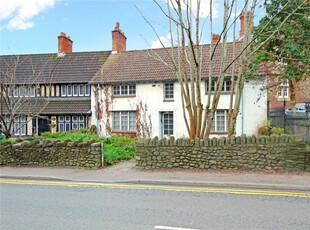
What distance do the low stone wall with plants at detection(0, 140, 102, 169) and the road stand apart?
9.57 feet

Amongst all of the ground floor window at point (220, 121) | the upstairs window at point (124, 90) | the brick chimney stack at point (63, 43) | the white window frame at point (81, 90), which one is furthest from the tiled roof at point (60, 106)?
the ground floor window at point (220, 121)

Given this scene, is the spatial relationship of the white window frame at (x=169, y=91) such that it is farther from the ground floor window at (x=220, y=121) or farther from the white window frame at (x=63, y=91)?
the white window frame at (x=63, y=91)

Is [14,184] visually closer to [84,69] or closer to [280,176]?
[280,176]

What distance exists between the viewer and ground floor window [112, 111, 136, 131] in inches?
959

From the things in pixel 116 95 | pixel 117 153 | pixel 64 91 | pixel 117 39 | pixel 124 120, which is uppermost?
pixel 117 39

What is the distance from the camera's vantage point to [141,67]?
83.5 feet

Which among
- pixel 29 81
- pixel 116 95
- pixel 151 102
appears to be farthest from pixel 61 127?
pixel 151 102

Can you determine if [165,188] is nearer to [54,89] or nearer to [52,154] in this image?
[52,154]

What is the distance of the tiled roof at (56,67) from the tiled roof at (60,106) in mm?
1841

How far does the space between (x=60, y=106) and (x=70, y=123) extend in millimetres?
1935

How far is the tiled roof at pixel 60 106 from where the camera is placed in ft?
86.2

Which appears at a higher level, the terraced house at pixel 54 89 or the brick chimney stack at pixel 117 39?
the brick chimney stack at pixel 117 39

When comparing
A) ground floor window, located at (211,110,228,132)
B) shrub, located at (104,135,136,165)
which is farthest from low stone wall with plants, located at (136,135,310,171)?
ground floor window, located at (211,110,228,132)

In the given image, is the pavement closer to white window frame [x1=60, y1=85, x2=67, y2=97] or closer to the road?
the road
